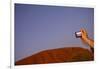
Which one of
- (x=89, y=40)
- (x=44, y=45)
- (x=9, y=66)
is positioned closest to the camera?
(x=9, y=66)

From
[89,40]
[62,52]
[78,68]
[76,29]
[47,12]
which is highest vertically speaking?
[47,12]

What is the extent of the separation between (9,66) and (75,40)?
2.44ft

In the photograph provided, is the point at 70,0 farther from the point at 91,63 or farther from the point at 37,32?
the point at 91,63

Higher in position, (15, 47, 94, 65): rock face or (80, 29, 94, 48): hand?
(80, 29, 94, 48): hand

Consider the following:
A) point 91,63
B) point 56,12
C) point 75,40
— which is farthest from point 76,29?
point 91,63

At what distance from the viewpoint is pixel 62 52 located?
1.90 m

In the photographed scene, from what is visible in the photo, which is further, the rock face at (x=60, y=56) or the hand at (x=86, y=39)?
the hand at (x=86, y=39)

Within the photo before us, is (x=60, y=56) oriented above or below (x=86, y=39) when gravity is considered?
below

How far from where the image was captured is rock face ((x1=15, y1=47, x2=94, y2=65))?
1.81m

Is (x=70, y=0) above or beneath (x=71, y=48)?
above

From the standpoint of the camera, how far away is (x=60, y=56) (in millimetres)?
1889

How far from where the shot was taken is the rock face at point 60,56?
181 cm

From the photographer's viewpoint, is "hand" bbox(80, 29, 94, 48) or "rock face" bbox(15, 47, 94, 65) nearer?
"rock face" bbox(15, 47, 94, 65)

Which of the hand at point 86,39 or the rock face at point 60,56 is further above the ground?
the hand at point 86,39
